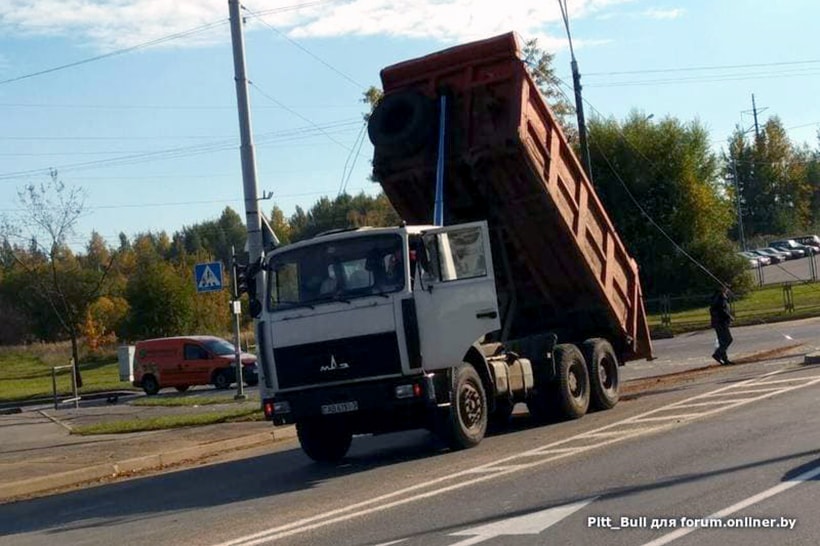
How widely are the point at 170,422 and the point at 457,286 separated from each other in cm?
1015

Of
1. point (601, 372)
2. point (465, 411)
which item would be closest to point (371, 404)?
point (465, 411)

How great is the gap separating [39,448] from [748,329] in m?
23.9

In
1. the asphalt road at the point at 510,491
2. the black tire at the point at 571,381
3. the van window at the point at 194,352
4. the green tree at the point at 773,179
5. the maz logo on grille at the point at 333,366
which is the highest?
the green tree at the point at 773,179

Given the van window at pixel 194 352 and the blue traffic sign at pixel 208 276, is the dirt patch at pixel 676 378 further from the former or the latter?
the van window at pixel 194 352

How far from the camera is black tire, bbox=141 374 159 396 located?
124 ft

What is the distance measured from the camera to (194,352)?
37250 mm

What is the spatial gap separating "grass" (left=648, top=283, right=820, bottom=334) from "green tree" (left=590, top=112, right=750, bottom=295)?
264 centimetres

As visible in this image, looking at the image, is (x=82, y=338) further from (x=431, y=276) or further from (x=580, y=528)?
(x=580, y=528)

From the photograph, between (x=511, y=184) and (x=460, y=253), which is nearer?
(x=460, y=253)

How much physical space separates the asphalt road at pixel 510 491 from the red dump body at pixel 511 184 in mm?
1877

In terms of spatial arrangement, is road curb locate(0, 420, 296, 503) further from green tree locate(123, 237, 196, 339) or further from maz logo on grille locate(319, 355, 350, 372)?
green tree locate(123, 237, 196, 339)

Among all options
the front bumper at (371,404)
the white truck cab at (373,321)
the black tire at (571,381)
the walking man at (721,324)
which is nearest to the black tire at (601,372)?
the black tire at (571,381)

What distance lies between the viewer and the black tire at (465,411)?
13219 mm

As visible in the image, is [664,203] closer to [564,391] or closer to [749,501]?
[564,391]
